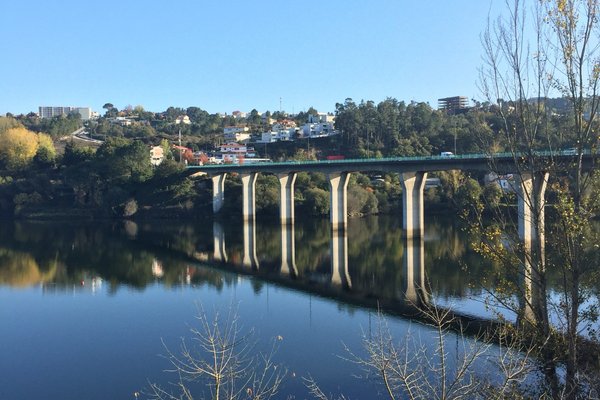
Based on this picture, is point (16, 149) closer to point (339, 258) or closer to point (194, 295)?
point (339, 258)

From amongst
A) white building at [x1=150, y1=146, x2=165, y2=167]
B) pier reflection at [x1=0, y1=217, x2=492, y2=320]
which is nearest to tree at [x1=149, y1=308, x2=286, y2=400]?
pier reflection at [x1=0, y1=217, x2=492, y2=320]

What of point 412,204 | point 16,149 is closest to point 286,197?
point 412,204

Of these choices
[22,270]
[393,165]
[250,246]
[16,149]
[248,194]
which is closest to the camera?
[22,270]

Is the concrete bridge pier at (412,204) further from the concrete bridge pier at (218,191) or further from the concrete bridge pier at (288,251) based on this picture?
the concrete bridge pier at (218,191)

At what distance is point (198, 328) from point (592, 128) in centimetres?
1614

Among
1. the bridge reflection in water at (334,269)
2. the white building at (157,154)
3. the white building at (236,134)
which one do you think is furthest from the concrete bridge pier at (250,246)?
the white building at (236,134)

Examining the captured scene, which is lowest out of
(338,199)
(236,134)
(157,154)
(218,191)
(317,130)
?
(338,199)

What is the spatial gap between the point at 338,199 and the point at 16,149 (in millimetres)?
53724

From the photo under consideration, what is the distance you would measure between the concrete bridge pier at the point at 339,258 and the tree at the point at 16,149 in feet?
172

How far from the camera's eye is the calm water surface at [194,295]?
17.0 meters

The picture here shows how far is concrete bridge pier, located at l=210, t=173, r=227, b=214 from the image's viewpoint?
69250 millimetres

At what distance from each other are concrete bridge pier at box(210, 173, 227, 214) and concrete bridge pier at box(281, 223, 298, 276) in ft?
49.1

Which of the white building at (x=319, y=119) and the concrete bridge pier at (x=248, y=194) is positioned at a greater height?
the white building at (x=319, y=119)

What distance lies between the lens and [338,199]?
54094 mm
